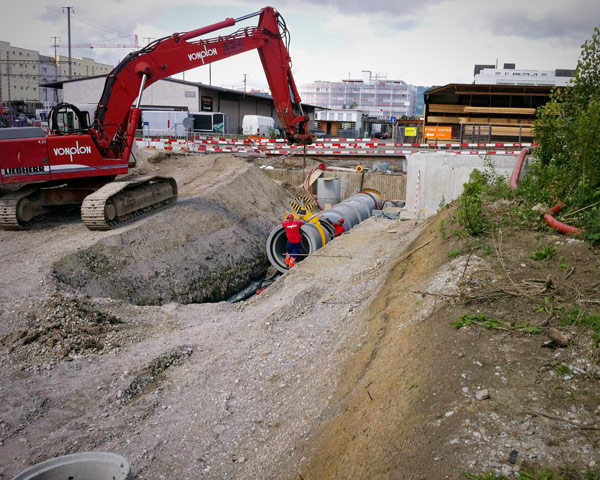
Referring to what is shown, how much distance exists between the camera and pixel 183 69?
1427 cm

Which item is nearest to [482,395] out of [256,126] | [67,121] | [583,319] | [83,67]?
[583,319]

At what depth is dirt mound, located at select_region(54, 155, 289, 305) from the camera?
11789 millimetres

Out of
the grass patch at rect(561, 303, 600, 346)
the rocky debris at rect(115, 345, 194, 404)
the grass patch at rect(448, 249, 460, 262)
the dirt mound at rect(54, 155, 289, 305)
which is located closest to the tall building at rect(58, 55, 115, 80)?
the dirt mound at rect(54, 155, 289, 305)

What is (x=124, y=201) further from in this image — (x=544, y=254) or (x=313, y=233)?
(x=544, y=254)

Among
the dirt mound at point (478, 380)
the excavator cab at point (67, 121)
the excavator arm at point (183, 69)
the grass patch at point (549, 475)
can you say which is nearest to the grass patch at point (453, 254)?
the dirt mound at point (478, 380)

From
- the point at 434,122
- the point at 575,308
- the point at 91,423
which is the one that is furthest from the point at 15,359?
the point at 434,122

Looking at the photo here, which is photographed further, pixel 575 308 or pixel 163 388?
pixel 163 388

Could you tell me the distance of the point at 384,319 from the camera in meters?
6.85

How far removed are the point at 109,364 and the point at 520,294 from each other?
19.7 ft

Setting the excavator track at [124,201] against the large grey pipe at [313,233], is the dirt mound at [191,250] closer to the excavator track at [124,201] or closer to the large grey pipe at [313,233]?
the excavator track at [124,201]

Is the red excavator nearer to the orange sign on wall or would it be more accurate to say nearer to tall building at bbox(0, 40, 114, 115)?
the orange sign on wall

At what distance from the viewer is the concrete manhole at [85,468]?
4551mm

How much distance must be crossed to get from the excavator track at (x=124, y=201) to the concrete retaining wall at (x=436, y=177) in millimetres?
7493

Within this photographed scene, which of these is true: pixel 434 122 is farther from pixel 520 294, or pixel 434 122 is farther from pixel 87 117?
pixel 520 294
